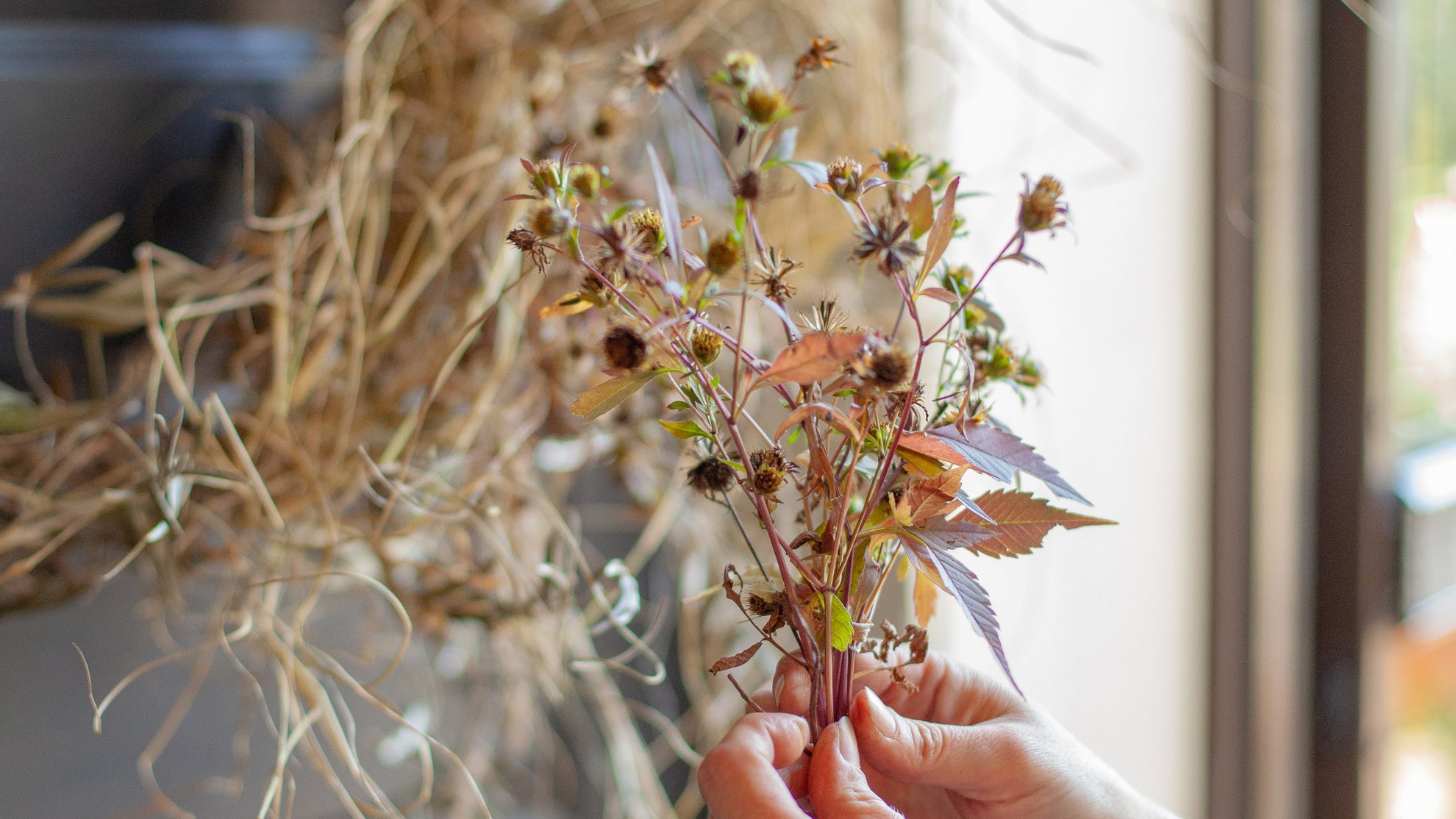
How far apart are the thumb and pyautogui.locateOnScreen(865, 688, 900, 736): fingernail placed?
0.04 ft

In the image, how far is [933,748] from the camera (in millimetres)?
324

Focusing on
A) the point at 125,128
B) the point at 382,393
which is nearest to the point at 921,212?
the point at 382,393

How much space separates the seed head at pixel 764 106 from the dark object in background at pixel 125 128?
477mm

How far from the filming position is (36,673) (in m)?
0.61

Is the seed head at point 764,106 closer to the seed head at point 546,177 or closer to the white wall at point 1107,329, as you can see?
the seed head at point 546,177

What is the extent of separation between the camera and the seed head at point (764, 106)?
0.25 metres

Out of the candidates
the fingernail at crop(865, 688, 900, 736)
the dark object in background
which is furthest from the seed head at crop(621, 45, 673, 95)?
the dark object in background

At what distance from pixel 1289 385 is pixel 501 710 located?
2.51 feet

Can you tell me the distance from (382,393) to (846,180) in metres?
0.40

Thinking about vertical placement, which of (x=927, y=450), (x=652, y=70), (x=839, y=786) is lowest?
(x=839, y=786)

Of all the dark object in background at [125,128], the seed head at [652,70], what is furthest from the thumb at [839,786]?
the dark object in background at [125,128]

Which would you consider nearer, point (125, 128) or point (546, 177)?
point (546, 177)

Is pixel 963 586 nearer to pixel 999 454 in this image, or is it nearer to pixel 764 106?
pixel 999 454

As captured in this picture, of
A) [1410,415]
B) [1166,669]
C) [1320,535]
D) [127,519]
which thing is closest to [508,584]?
[127,519]
